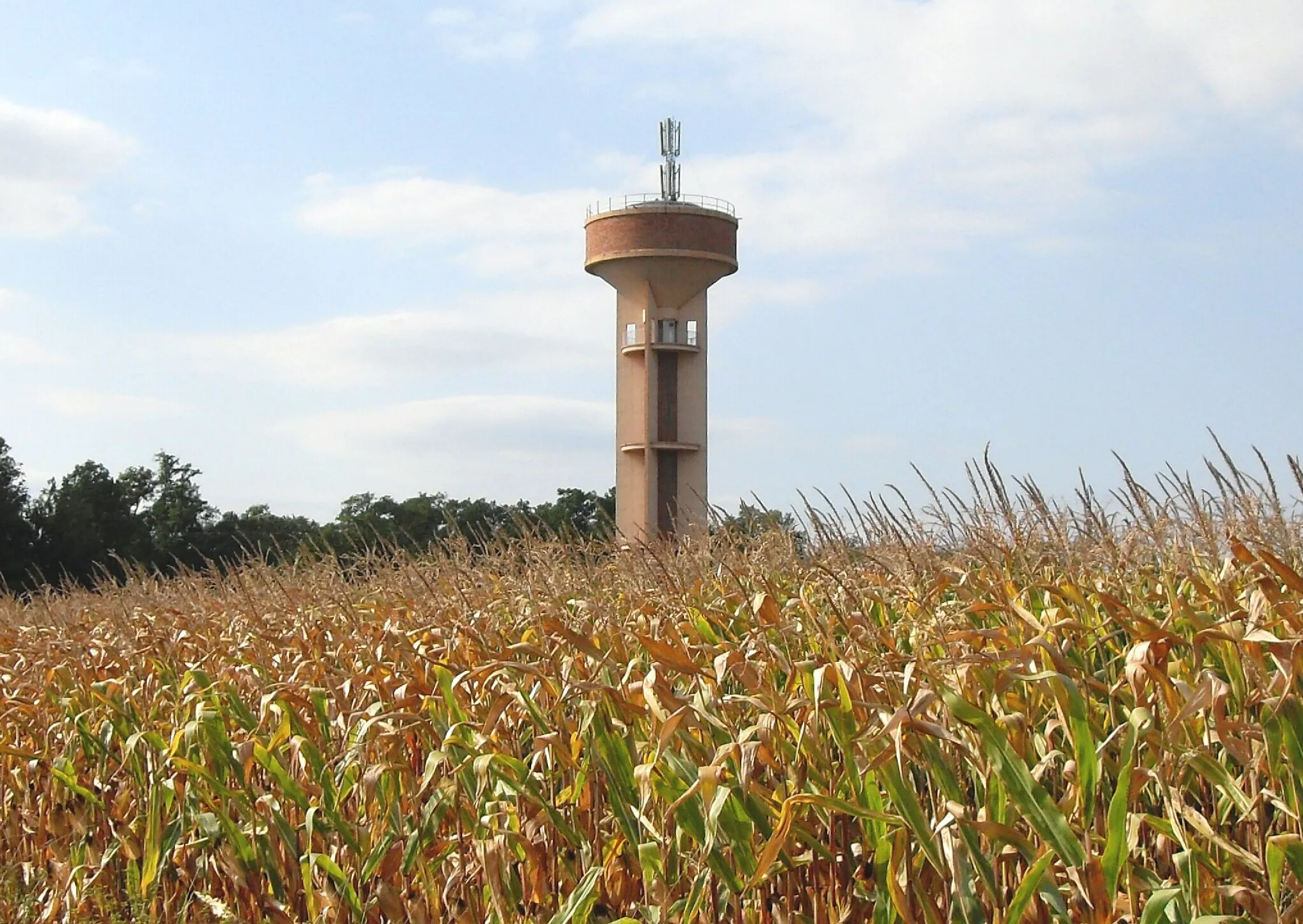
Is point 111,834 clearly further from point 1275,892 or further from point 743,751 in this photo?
point 1275,892

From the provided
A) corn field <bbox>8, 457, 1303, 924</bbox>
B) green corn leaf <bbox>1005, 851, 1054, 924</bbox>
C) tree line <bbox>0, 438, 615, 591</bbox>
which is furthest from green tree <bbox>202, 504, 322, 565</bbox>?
green corn leaf <bbox>1005, 851, 1054, 924</bbox>

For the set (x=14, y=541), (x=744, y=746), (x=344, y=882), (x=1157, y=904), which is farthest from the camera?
(x=14, y=541)

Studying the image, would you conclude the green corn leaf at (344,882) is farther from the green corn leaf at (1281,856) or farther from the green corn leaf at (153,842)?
the green corn leaf at (1281,856)

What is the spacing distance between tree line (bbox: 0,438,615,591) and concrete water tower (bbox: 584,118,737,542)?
2.09m

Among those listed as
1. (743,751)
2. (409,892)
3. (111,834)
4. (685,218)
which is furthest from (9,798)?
(685,218)

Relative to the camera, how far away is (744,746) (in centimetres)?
380

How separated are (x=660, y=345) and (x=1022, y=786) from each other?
131 ft

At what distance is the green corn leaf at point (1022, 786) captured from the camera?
3.29 meters

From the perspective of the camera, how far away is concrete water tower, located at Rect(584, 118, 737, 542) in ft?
142

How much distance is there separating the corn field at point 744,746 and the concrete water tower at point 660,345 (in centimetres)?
3597

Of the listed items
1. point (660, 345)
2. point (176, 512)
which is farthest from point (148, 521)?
point (660, 345)

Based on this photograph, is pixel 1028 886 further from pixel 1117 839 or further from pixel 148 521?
pixel 148 521

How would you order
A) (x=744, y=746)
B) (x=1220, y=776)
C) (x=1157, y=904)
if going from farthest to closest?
(x=744, y=746), (x=1220, y=776), (x=1157, y=904)

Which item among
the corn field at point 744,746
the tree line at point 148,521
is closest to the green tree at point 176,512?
the tree line at point 148,521
